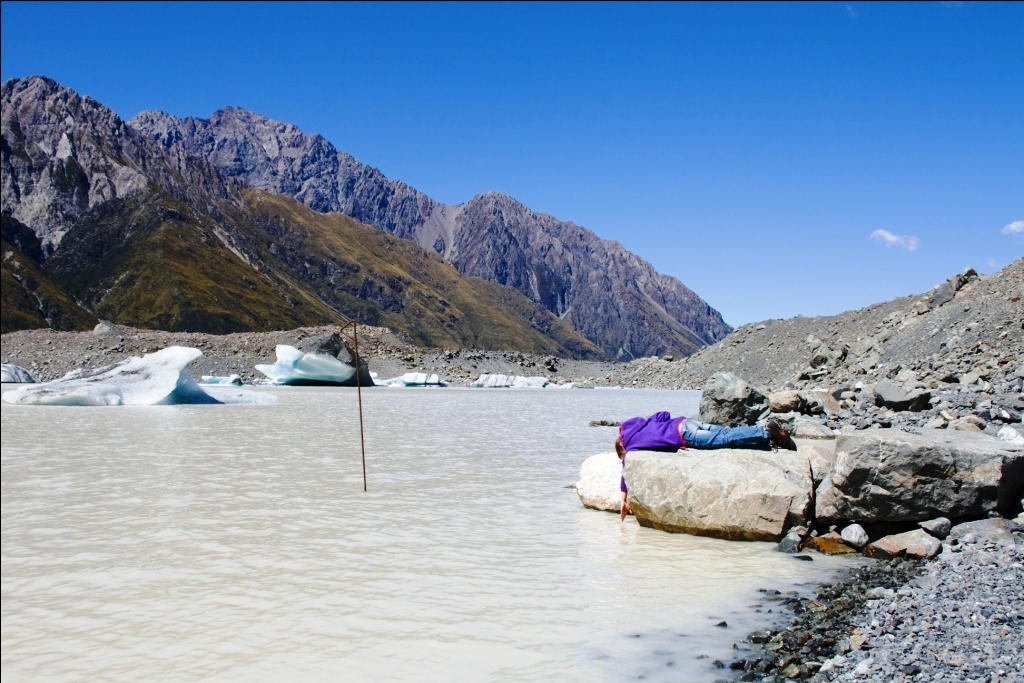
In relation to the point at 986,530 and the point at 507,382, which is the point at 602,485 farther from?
the point at 507,382

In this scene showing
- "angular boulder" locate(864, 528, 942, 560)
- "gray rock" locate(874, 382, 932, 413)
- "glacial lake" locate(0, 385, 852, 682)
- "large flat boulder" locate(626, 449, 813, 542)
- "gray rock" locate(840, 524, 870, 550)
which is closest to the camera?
"glacial lake" locate(0, 385, 852, 682)

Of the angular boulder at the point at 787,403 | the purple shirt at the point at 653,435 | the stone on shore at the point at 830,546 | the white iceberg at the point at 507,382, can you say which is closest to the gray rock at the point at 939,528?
the stone on shore at the point at 830,546

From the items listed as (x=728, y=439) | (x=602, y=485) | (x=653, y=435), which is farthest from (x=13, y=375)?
(x=728, y=439)

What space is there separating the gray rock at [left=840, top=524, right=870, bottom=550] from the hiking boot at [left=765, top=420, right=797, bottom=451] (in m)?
2.03

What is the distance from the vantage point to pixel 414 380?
6050cm

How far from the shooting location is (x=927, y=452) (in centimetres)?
891

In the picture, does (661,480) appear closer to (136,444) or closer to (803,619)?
(803,619)

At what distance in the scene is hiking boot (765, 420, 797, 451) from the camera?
10.9 m

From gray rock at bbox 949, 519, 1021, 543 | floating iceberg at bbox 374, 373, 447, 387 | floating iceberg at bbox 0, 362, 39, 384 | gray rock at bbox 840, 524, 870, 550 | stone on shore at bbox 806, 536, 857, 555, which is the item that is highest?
floating iceberg at bbox 0, 362, 39, 384

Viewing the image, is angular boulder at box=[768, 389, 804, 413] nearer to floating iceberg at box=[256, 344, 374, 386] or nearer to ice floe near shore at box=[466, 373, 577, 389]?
floating iceberg at box=[256, 344, 374, 386]

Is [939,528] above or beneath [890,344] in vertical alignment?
beneath

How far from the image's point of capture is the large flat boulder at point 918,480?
886cm

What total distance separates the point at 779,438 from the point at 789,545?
2.53m

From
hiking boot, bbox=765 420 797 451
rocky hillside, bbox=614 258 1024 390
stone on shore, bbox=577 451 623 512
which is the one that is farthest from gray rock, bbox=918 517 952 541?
rocky hillside, bbox=614 258 1024 390
